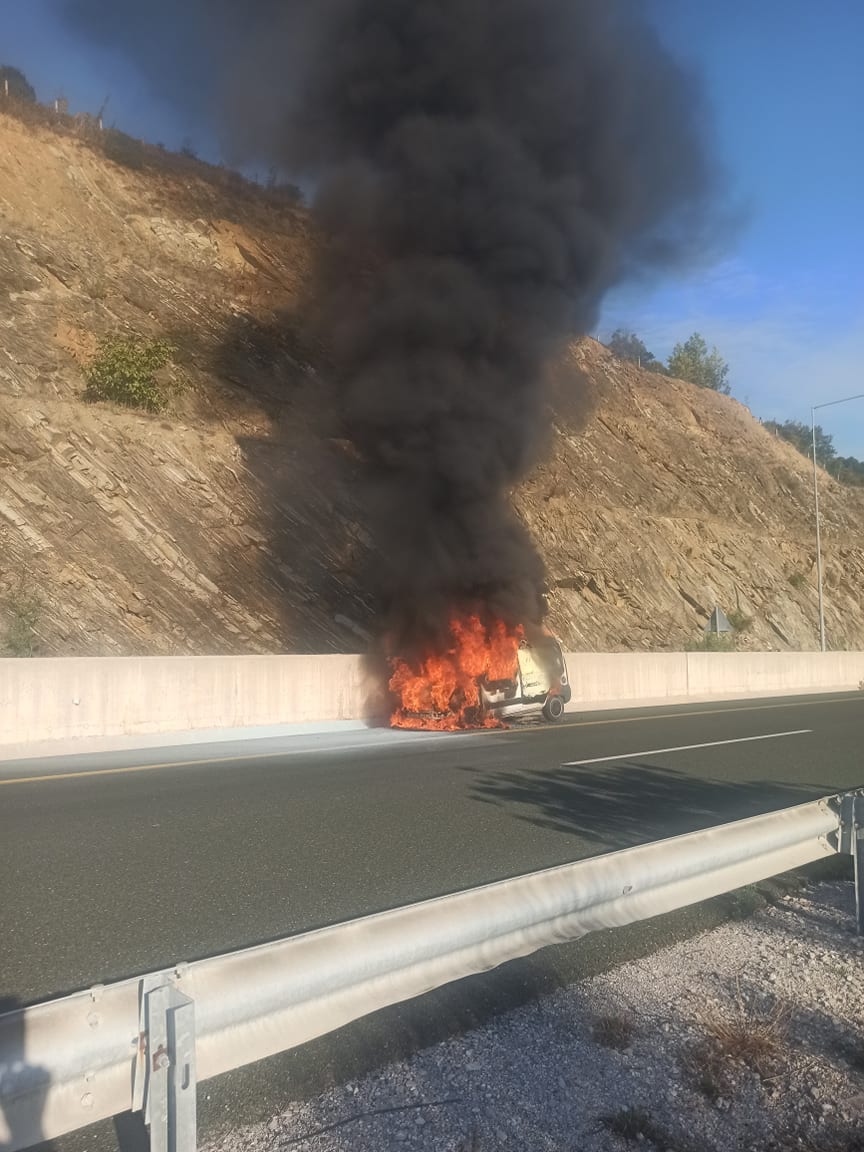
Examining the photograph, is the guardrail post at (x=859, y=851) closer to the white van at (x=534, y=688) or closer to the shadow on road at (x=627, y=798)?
the shadow on road at (x=627, y=798)

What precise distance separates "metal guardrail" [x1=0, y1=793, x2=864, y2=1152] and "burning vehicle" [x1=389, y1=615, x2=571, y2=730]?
41.7 feet

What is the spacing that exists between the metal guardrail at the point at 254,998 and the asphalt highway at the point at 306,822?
1813 mm

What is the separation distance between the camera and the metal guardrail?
208cm

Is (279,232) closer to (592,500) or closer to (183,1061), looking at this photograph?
(592,500)

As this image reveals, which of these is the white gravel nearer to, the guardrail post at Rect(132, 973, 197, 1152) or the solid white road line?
the guardrail post at Rect(132, 973, 197, 1152)

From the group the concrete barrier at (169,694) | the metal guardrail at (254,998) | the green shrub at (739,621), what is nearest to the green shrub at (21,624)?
the concrete barrier at (169,694)

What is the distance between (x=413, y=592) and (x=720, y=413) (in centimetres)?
3523

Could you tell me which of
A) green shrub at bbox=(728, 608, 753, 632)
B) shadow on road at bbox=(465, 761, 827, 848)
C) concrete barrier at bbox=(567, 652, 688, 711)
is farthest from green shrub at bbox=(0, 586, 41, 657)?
green shrub at bbox=(728, 608, 753, 632)

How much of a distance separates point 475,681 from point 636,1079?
44.3 ft

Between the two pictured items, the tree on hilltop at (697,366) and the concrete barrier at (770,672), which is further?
the tree on hilltop at (697,366)

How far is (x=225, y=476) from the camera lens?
23.1m

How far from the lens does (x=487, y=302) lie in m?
19.4

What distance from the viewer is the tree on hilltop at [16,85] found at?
104 feet

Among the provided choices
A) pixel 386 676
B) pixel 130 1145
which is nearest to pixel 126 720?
pixel 386 676
